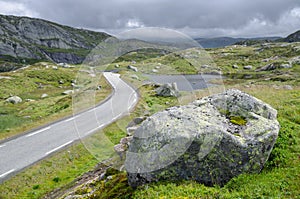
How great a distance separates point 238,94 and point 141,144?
17.0ft

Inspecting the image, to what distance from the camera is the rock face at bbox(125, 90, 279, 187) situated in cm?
949

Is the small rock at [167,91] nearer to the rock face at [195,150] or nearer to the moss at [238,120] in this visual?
the moss at [238,120]

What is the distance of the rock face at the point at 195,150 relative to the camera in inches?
374

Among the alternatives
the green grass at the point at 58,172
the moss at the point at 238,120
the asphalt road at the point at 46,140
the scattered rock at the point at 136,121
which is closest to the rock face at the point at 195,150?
the moss at the point at 238,120

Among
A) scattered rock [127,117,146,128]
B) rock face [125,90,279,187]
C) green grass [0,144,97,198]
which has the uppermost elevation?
rock face [125,90,279,187]

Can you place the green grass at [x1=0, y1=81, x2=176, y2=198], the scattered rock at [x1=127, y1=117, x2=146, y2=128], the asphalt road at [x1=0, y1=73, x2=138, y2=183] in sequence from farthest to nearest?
the scattered rock at [x1=127, y1=117, x2=146, y2=128] < the asphalt road at [x1=0, y1=73, x2=138, y2=183] < the green grass at [x1=0, y1=81, x2=176, y2=198]

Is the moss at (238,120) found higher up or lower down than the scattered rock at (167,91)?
higher up

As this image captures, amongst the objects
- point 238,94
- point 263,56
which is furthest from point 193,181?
point 263,56

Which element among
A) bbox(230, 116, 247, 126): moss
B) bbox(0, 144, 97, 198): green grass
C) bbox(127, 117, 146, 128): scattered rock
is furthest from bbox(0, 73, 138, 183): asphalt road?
bbox(230, 116, 247, 126): moss

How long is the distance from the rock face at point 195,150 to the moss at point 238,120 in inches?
15.7

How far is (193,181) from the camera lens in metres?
9.66

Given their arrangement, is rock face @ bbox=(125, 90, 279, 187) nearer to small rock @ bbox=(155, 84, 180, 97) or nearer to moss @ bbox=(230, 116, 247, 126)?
moss @ bbox=(230, 116, 247, 126)

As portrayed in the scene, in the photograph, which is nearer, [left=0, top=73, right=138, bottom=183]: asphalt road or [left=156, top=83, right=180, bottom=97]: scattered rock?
[left=0, top=73, right=138, bottom=183]: asphalt road

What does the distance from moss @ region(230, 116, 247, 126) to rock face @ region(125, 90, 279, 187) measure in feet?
1.31
